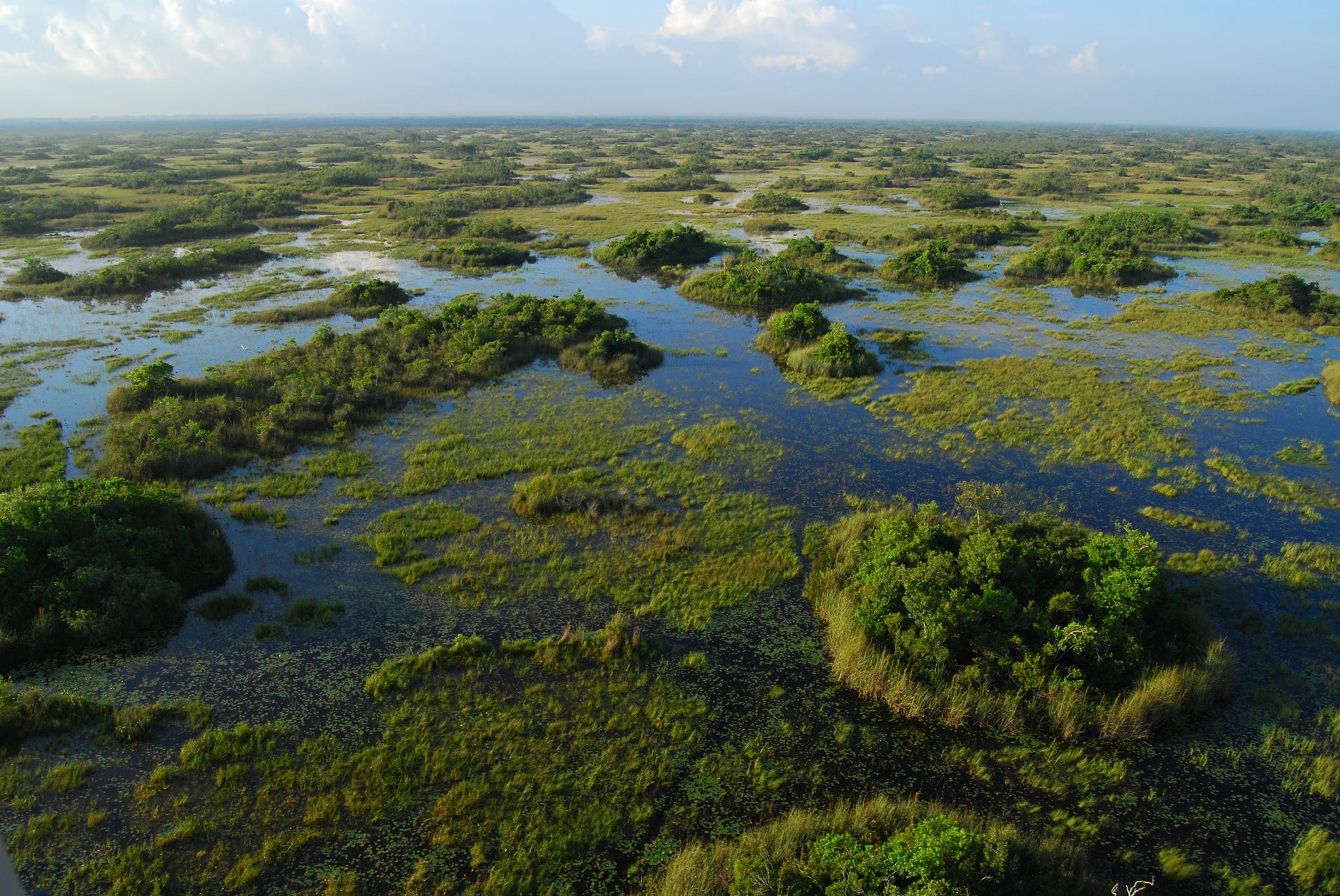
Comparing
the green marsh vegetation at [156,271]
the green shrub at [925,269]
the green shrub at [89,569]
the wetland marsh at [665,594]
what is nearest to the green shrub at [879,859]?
the wetland marsh at [665,594]

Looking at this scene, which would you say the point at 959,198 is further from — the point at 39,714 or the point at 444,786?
the point at 39,714

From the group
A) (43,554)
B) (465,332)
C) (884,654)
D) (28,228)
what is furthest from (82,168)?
(884,654)

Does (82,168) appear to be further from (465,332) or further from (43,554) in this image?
(43,554)

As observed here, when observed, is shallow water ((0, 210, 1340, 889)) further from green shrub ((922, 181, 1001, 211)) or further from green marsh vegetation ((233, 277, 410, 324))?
green shrub ((922, 181, 1001, 211))

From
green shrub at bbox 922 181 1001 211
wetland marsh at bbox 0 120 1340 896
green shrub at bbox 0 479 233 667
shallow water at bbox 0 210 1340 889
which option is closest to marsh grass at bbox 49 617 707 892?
wetland marsh at bbox 0 120 1340 896

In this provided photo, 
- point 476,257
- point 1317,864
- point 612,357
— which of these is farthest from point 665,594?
point 476,257

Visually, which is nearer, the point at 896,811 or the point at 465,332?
the point at 896,811
